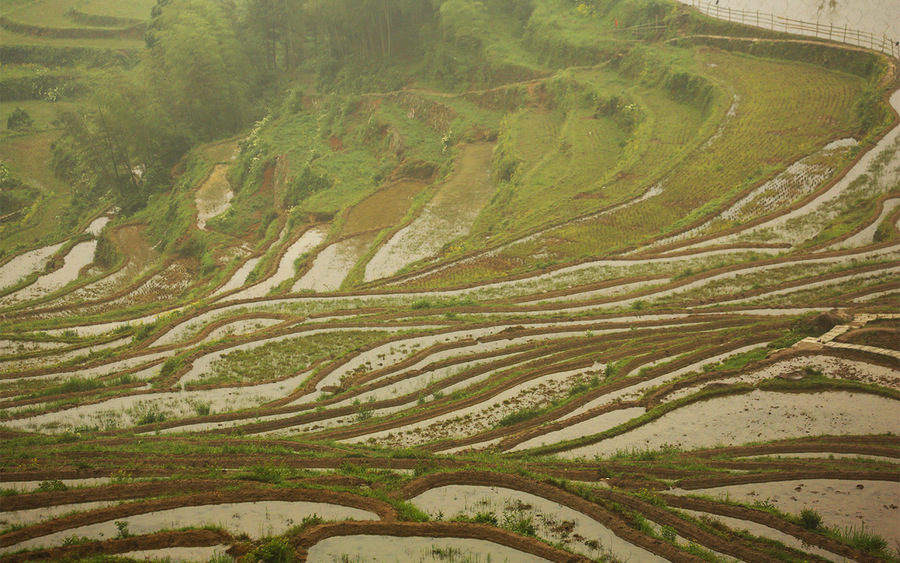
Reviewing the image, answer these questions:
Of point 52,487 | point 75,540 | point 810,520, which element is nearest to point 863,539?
point 810,520

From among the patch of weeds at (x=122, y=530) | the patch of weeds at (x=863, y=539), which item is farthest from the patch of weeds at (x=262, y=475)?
the patch of weeds at (x=863, y=539)

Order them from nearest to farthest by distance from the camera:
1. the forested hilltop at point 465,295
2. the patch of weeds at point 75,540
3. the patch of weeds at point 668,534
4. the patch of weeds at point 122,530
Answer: the patch of weeds at point 75,540 < the patch of weeds at point 122,530 < the patch of weeds at point 668,534 < the forested hilltop at point 465,295

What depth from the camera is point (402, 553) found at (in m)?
12.4

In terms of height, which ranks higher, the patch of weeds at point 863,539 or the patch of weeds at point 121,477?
the patch of weeds at point 863,539

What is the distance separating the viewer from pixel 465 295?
28.5 m

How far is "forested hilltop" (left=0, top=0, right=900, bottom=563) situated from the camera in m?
13.8

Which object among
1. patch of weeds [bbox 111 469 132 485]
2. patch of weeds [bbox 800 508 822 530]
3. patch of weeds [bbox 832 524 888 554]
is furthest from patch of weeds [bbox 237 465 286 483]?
patch of weeds [bbox 832 524 888 554]

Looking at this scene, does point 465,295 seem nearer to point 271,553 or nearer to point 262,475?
point 262,475

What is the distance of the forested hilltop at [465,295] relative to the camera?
45.4 feet

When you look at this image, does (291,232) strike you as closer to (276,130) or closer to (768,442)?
(276,130)

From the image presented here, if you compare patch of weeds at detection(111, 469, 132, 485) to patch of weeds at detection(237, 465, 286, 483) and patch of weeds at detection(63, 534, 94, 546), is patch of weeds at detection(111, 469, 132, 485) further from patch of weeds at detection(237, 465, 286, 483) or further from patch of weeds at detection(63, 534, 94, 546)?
patch of weeds at detection(237, 465, 286, 483)

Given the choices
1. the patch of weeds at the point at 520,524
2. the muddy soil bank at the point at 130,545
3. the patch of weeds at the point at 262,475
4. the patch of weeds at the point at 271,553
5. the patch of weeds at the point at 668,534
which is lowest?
the patch of weeds at the point at 520,524

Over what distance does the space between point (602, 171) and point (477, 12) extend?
85.5 feet

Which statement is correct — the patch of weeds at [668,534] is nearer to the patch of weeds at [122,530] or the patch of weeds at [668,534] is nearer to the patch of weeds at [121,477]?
the patch of weeds at [122,530]
